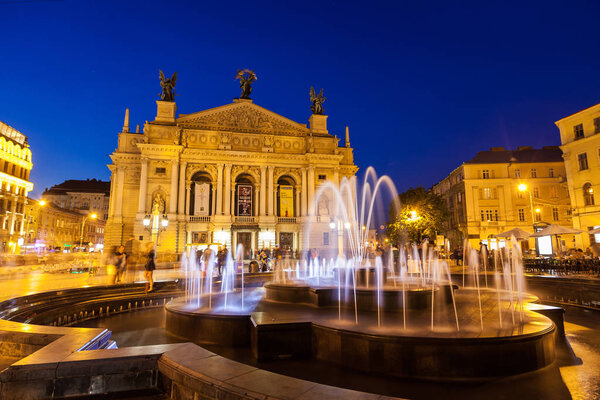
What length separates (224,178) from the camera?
134 ft

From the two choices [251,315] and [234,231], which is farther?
[234,231]

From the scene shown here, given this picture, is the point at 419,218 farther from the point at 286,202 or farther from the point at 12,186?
the point at 12,186

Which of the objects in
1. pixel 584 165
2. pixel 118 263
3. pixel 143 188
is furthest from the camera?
pixel 143 188

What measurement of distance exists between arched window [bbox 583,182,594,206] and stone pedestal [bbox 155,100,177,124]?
4233 centimetres

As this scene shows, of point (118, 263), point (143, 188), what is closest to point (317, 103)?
point (143, 188)

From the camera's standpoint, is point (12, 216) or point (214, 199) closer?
point (214, 199)

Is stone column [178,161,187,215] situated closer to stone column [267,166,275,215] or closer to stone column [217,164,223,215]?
stone column [217,164,223,215]

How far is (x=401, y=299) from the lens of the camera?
7.15m

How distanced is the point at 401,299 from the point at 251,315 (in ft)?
10.7

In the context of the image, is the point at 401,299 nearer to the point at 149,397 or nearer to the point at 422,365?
the point at 422,365

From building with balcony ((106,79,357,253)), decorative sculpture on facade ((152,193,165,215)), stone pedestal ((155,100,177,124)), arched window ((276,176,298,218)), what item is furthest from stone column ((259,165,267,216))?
stone pedestal ((155,100,177,124))

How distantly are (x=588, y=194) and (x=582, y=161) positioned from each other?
9.10 feet

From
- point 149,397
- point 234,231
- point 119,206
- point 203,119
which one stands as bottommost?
point 149,397

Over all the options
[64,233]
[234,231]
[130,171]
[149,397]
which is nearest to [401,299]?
[149,397]
